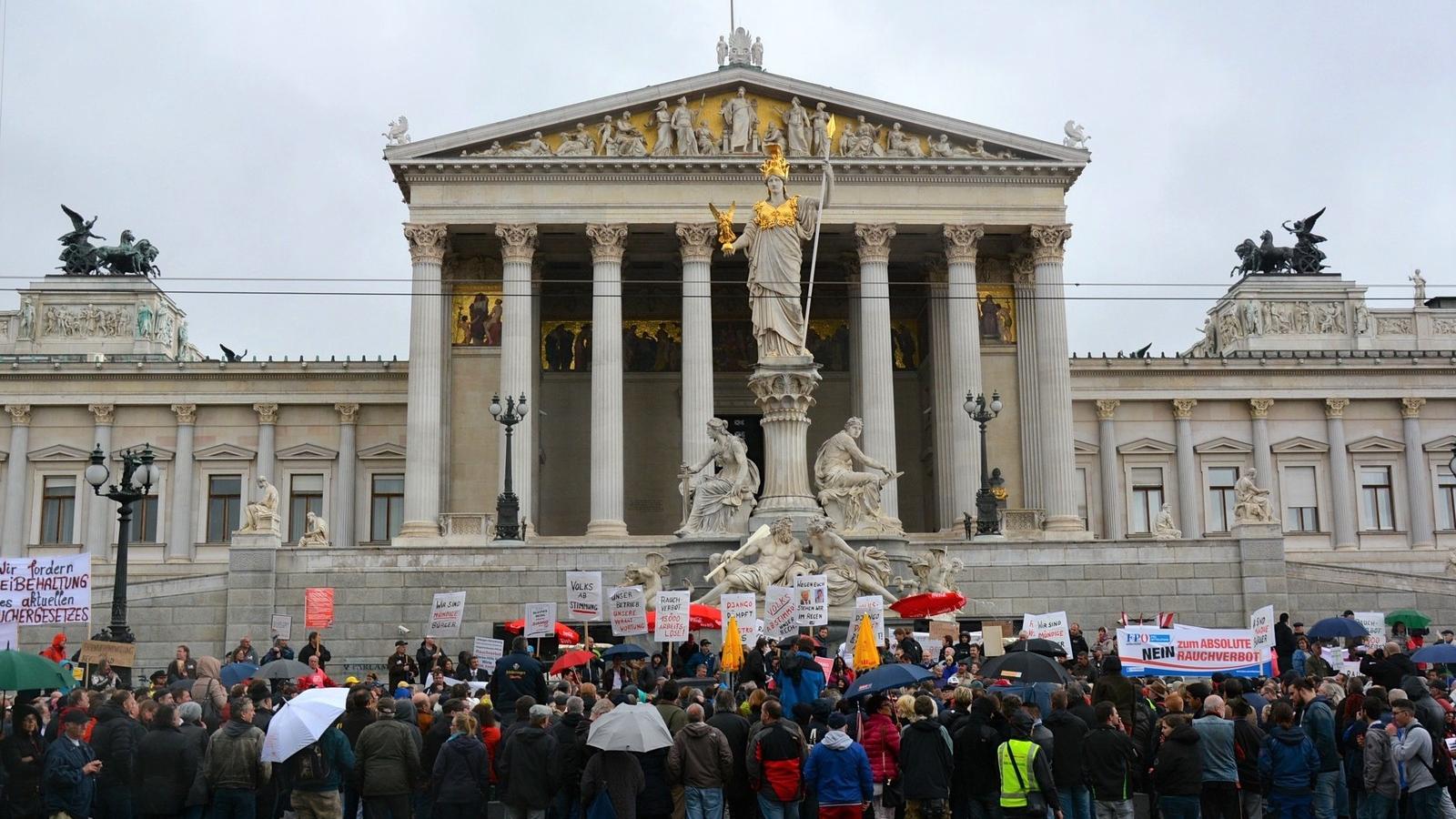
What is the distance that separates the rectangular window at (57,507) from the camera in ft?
211

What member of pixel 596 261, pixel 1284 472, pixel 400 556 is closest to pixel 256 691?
pixel 400 556

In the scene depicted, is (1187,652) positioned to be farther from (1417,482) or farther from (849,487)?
(1417,482)

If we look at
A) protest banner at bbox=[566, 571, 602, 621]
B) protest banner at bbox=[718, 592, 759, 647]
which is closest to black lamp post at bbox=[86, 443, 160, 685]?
protest banner at bbox=[566, 571, 602, 621]

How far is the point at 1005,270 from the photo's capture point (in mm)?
59656

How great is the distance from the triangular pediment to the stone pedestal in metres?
25.4

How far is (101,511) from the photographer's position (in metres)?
63.5

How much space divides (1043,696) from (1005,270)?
43.4m

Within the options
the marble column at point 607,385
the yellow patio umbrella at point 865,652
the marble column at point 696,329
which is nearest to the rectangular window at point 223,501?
the marble column at point 607,385

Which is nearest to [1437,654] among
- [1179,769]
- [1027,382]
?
[1179,769]

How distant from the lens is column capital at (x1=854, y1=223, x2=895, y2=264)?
5534 centimetres

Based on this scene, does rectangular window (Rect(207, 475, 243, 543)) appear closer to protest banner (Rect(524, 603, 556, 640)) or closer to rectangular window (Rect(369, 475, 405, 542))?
rectangular window (Rect(369, 475, 405, 542))

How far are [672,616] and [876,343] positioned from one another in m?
31.5

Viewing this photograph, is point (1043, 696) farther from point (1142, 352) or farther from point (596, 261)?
point (1142, 352)

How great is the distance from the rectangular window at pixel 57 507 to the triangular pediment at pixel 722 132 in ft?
69.3
